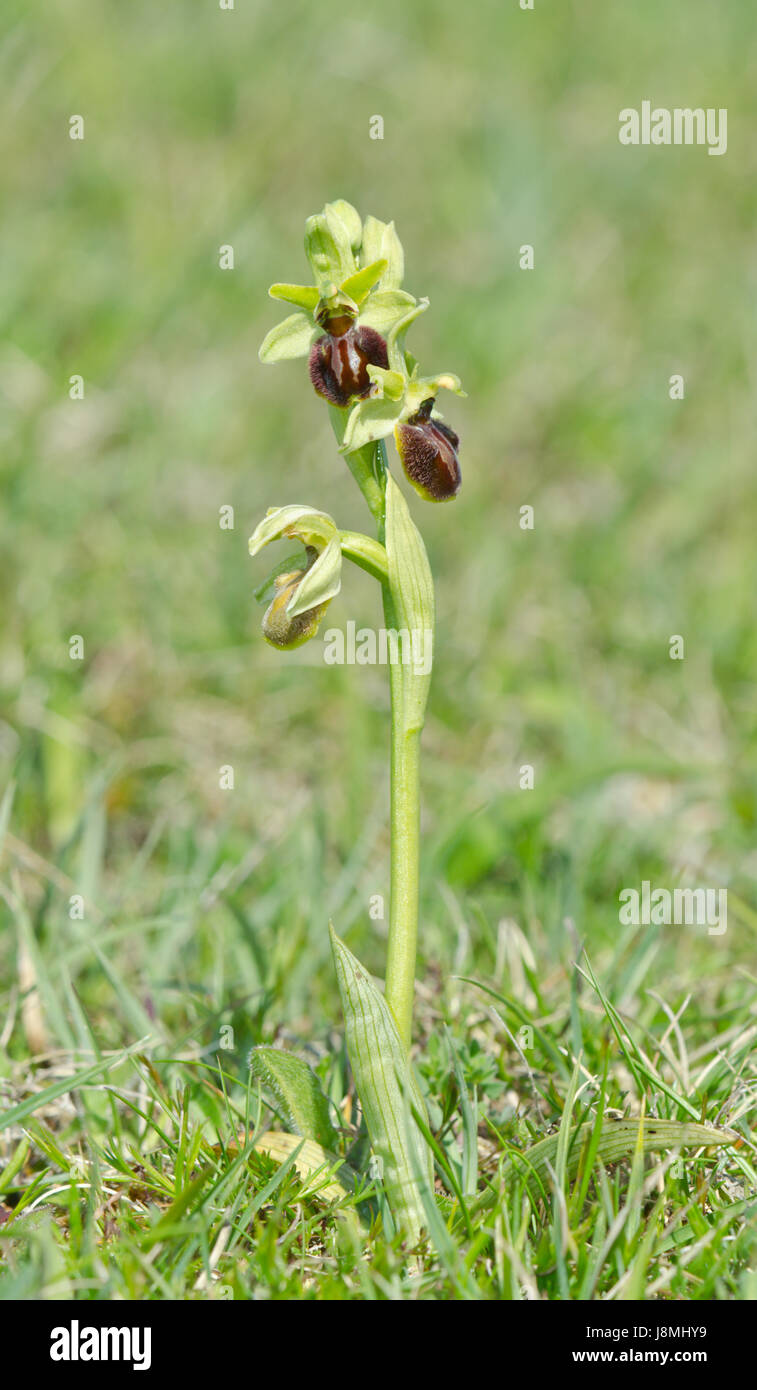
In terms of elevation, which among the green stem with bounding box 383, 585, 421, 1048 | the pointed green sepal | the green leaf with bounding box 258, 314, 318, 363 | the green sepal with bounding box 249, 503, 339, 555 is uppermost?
the pointed green sepal

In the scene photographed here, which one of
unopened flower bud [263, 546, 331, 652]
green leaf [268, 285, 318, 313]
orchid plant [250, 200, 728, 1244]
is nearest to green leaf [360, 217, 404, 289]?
orchid plant [250, 200, 728, 1244]

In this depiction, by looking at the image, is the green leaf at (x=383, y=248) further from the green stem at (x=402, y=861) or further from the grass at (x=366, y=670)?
the grass at (x=366, y=670)

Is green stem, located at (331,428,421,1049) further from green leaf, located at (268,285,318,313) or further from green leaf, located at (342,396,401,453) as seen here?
green leaf, located at (268,285,318,313)

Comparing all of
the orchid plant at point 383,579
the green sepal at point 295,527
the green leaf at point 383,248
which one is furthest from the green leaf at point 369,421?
the green leaf at point 383,248

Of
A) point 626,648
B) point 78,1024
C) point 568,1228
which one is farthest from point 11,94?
point 568,1228
